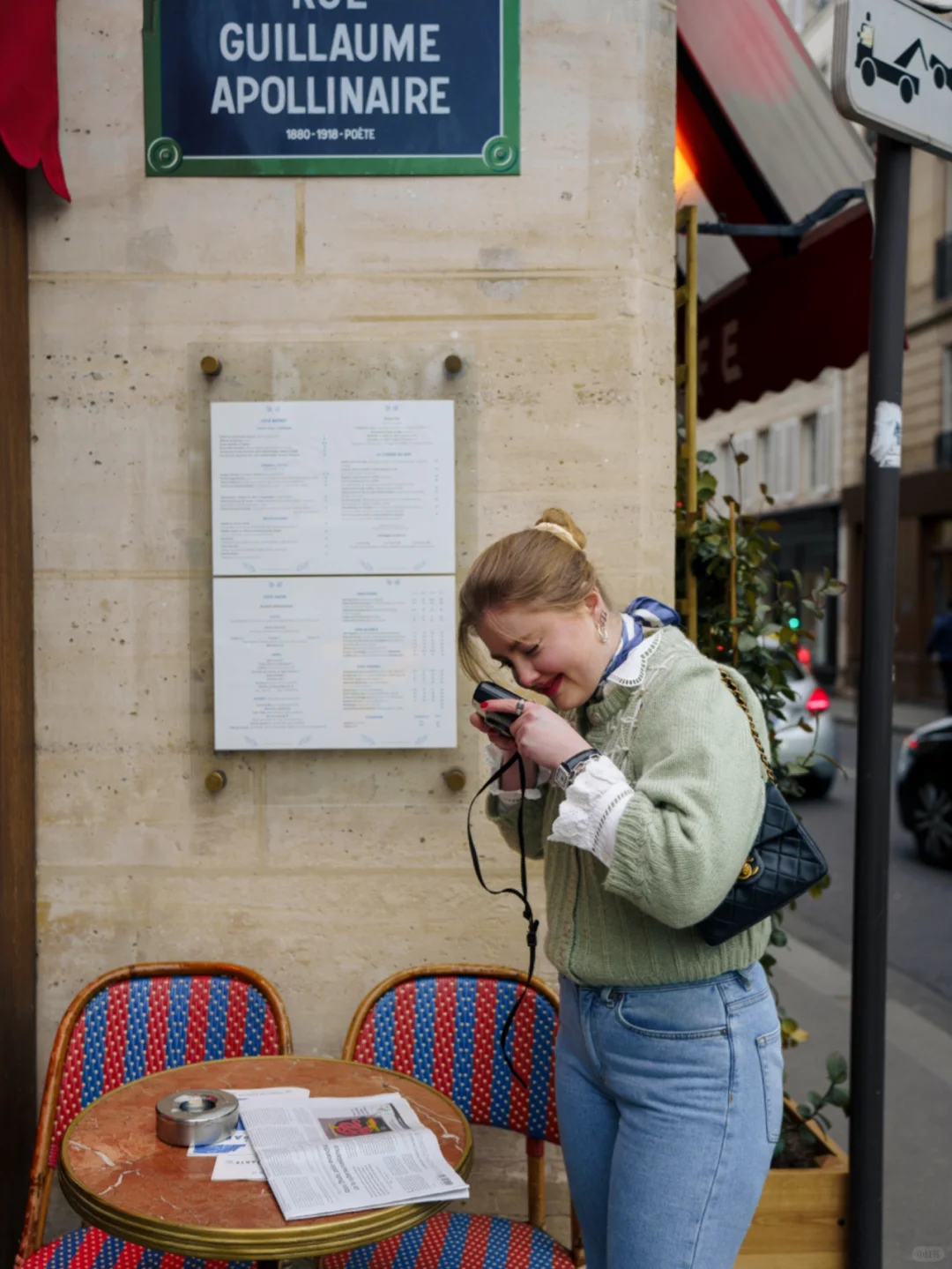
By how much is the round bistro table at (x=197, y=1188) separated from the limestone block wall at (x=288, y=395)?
0.71 meters

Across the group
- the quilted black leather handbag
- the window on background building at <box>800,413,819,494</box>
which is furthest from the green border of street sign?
the window on background building at <box>800,413,819,494</box>

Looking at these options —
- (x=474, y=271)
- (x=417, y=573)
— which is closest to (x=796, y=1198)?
(x=417, y=573)

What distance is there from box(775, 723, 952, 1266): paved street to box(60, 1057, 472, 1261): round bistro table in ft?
6.34

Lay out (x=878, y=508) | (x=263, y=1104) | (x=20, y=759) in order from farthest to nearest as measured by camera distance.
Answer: (x=20, y=759) → (x=878, y=508) → (x=263, y=1104)

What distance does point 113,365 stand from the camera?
3031 millimetres

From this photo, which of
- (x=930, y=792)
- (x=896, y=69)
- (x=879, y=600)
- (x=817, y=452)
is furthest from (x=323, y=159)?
(x=817, y=452)

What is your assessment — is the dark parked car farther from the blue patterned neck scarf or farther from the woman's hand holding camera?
the woman's hand holding camera

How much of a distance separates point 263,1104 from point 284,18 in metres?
A: 2.60

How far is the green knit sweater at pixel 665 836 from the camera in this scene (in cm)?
169

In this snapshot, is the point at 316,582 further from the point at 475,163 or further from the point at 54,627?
the point at 475,163

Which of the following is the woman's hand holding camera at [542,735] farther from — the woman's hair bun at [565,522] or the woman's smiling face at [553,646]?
the woman's hair bun at [565,522]

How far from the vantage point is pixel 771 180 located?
4328 millimetres

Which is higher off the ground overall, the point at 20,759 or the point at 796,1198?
the point at 20,759

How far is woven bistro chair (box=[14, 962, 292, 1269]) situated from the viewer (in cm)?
270
